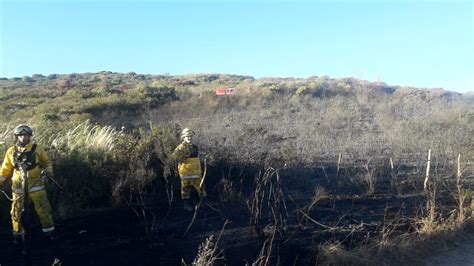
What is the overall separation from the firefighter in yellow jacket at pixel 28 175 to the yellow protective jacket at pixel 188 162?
2315 millimetres

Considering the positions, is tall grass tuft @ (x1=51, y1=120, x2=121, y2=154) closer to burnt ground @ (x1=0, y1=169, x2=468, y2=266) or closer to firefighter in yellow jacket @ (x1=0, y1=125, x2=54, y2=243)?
burnt ground @ (x1=0, y1=169, x2=468, y2=266)

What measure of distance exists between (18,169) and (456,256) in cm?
655

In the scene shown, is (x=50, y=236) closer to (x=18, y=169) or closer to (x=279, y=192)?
(x=18, y=169)

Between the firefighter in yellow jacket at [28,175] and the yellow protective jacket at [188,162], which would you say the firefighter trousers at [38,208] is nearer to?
the firefighter in yellow jacket at [28,175]

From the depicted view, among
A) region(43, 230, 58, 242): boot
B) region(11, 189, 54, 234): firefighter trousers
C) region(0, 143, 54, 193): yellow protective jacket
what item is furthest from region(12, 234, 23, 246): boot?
region(0, 143, 54, 193): yellow protective jacket

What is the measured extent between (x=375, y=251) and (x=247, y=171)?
160 inches

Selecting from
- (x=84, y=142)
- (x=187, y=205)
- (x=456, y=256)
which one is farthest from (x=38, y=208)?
(x=456, y=256)

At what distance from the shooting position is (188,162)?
7898 mm

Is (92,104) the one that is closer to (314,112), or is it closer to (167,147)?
(314,112)

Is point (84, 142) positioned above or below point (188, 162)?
above

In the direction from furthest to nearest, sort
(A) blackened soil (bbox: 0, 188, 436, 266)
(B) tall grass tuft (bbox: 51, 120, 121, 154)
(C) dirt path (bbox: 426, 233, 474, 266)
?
(B) tall grass tuft (bbox: 51, 120, 121, 154) < (C) dirt path (bbox: 426, 233, 474, 266) < (A) blackened soil (bbox: 0, 188, 436, 266)

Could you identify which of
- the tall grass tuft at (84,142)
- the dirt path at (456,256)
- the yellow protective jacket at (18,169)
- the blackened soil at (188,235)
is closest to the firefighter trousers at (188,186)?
the blackened soil at (188,235)

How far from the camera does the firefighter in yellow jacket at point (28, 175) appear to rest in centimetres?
619

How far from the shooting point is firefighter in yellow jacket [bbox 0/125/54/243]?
244 inches
